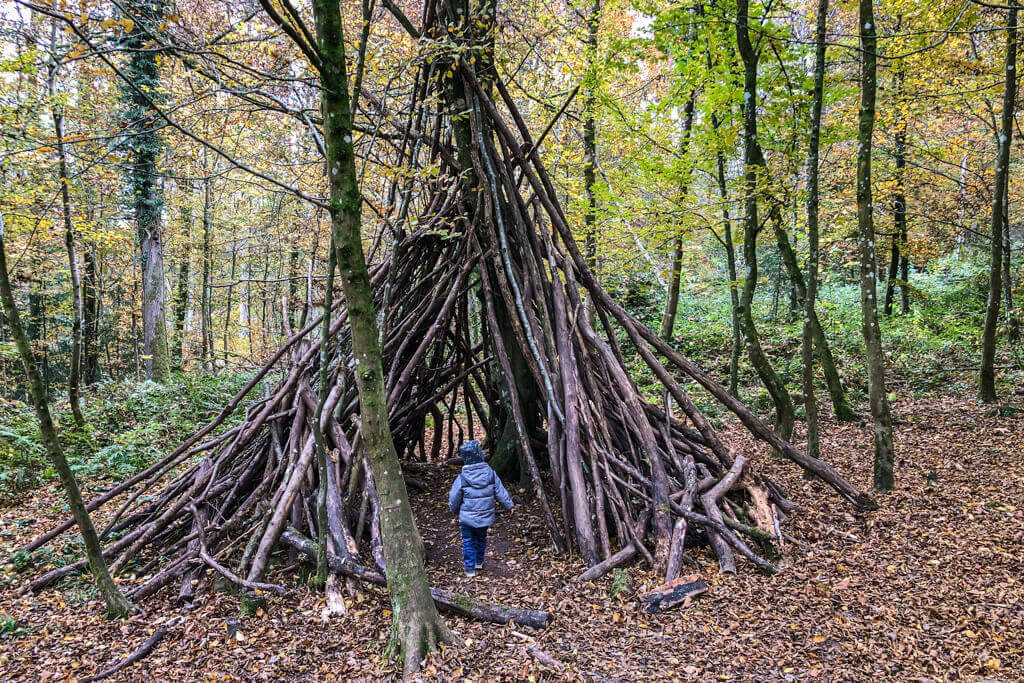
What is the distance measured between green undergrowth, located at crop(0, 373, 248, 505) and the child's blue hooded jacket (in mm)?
4925

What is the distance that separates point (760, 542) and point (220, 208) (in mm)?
18314

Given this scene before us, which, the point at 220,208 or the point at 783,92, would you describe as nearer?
the point at 783,92

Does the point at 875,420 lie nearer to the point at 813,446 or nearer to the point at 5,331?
the point at 813,446

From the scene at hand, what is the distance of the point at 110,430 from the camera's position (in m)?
8.45

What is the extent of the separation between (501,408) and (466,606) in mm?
3350

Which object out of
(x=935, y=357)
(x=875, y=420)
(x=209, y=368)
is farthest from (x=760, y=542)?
(x=209, y=368)

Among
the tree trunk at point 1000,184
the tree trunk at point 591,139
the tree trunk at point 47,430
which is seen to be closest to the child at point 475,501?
the tree trunk at point 47,430

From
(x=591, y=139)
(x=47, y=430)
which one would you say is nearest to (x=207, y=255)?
(x=591, y=139)

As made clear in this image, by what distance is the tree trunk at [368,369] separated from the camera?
321 cm

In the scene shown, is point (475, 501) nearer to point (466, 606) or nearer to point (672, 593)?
point (466, 606)

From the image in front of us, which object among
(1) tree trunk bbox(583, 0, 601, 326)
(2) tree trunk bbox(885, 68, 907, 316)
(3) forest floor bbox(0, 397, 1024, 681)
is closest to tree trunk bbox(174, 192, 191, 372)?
(1) tree trunk bbox(583, 0, 601, 326)

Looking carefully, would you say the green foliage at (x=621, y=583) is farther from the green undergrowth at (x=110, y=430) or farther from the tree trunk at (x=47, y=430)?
the green undergrowth at (x=110, y=430)

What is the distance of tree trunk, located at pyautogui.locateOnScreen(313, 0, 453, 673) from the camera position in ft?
10.5

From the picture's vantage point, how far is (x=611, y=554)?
15.7ft
